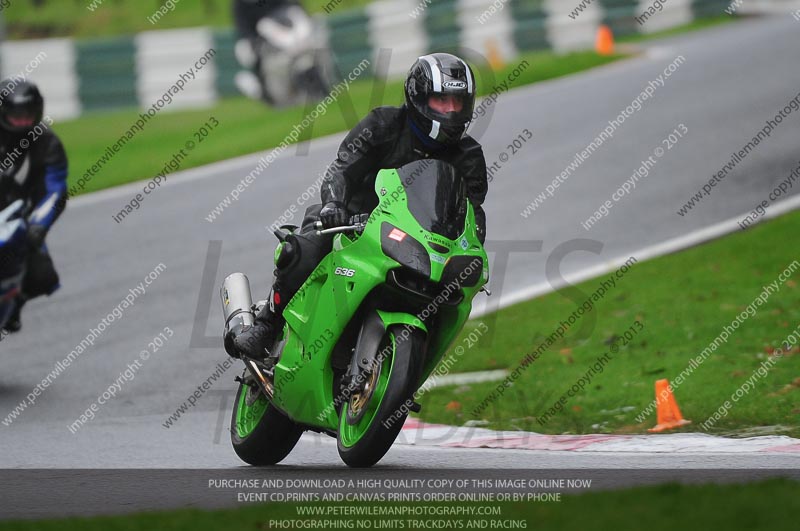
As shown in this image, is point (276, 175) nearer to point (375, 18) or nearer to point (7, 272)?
point (375, 18)

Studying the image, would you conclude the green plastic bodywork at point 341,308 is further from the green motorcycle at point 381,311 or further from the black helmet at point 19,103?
the black helmet at point 19,103

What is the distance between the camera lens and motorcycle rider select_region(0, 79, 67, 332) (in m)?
9.87

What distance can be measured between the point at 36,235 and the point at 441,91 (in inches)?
174

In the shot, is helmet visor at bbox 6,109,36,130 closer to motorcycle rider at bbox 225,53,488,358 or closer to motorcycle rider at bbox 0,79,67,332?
motorcycle rider at bbox 0,79,67,332

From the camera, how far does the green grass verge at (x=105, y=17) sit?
89.7 feet

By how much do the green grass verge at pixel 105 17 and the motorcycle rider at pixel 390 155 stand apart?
2039cm

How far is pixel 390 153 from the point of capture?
7.10m

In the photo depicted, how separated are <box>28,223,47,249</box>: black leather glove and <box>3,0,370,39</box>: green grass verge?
1767 cm

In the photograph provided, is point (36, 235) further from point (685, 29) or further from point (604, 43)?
point (685, 29)

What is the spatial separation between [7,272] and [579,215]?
21.3 feet

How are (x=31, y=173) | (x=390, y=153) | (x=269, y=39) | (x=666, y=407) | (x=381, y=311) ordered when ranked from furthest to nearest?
(x=269, y=39) < (x=31, y=173) < (x=666, y=407) < (x=390, y=153) < (x=381, y=311)
